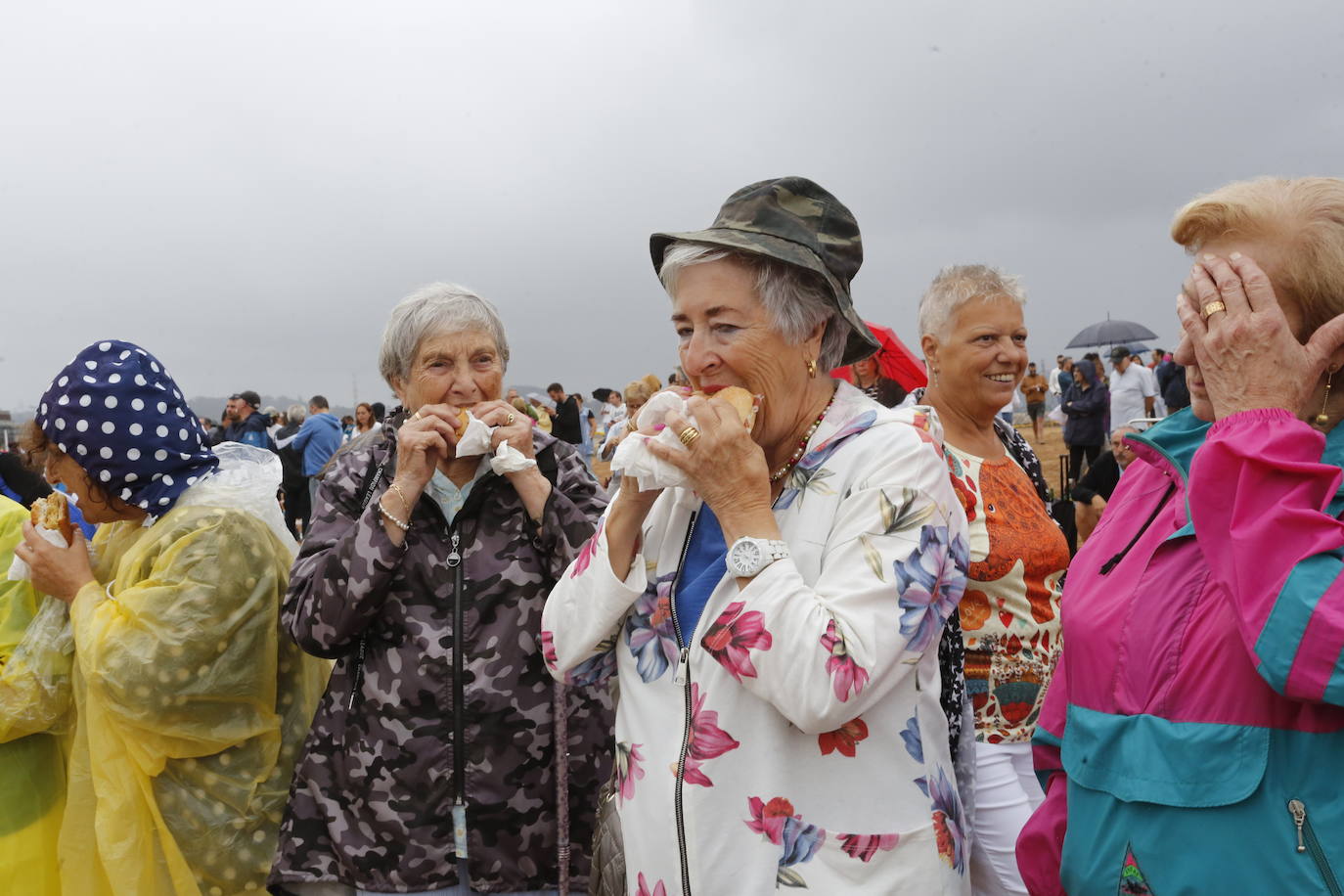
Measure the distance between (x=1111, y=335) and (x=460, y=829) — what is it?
2855 centimetres

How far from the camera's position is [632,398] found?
12.9 m

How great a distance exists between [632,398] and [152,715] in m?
10.4

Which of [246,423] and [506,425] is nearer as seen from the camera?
[506,425]

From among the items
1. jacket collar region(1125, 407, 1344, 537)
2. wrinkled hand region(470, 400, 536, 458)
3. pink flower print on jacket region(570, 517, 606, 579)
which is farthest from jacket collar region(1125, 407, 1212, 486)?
wrinkled hand region(470, 400, 536, 458)

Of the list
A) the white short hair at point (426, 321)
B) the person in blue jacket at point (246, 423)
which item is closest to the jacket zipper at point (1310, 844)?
the white short hair at point (426, 321)

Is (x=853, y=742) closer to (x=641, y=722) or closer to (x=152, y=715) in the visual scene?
(x=641, y=722)

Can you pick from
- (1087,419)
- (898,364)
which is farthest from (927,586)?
(1087,419)

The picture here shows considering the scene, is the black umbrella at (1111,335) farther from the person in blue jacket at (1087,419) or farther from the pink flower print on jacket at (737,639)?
the pink flower print on jacket at (737,639)

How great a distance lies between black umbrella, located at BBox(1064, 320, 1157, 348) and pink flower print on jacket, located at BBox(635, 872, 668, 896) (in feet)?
92.8

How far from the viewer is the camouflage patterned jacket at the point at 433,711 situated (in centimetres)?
249

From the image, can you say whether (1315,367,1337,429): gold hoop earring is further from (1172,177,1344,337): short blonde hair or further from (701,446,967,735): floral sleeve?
(701,446,967,735): floral sleeve

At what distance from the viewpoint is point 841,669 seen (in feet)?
5.08

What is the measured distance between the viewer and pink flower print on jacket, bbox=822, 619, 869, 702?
1545 mm

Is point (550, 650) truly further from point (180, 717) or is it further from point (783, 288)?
point (180, 717)
